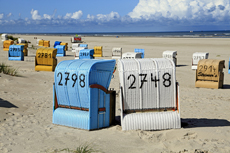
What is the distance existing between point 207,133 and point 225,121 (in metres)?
2.00

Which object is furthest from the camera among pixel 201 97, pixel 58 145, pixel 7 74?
pixel 7 74

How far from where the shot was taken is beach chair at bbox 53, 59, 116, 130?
6.83 meters

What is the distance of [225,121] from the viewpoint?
8.36m

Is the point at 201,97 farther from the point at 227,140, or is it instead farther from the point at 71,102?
the point at 71,102

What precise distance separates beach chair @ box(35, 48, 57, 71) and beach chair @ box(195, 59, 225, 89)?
9.26 m

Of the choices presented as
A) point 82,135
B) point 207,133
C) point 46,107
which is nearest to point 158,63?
point 207,133

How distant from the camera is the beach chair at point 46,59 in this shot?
18203mm

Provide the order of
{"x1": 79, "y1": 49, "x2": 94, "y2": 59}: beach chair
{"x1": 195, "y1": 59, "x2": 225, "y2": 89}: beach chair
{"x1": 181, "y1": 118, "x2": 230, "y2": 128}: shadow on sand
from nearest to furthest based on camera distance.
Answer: {"x1": 181, "y1": 118, "x2": 230, "y2": 128}: shadow on sand → {"x1": 195, "y1": 59, "x2": 225, "y2": 89}: beach chair → {"x1": 79, "y1": 49, "x2": 94, "y2": 59}: beach chair

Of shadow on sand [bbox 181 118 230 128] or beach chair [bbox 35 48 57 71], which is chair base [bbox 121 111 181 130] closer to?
shadow on sand [bbox 181 118 230 128]

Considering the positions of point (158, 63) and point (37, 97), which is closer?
point (158, 63)

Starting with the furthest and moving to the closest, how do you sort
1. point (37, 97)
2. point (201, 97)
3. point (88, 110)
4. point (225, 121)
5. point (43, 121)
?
point (201, 97)
point (37, 97)
point (225, 121)
point (43, 121)
point (88, 110)

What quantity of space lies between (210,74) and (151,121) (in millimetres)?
8519

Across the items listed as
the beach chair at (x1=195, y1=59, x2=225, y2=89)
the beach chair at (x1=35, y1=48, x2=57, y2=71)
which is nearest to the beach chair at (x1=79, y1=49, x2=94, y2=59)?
the beach chair at (x1=35, y1=48, x2=57, y2=71)

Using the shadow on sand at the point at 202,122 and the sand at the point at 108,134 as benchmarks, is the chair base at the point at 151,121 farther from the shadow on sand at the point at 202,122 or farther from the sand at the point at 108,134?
the shadow on sand at the point at 202,122
